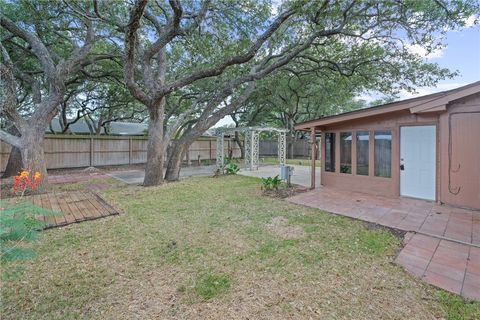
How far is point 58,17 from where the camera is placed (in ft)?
24.0

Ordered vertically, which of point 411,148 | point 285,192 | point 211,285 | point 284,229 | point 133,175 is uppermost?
point 411,148

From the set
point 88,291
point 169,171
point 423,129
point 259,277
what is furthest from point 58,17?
point 423,129

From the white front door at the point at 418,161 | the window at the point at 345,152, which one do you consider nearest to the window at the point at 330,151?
the window at the point at 345,152

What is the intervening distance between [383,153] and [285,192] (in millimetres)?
2747

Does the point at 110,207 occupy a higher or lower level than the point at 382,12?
lower

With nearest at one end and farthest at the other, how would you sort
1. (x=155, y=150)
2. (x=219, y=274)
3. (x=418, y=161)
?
1. (x=219, y=274)
2. (x=418, y=161)
3. (x=155, y=150)

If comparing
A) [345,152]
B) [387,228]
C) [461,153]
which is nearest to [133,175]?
[345,152]

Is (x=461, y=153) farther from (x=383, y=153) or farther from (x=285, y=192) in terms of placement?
(x=285, y=192)

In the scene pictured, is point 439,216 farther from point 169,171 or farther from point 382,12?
point 169,171

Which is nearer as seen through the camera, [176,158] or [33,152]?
[33,152]

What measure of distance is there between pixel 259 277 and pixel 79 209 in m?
4.33

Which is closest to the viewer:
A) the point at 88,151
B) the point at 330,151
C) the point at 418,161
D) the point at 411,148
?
the point at 418,161

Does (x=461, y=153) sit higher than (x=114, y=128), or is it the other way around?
(x=114, y=128)

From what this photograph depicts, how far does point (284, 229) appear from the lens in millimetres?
4051
